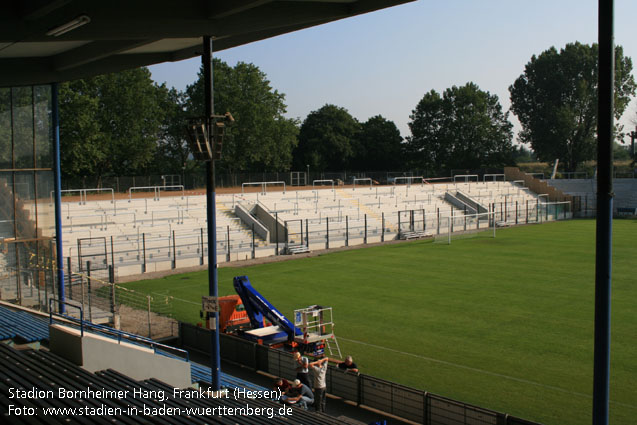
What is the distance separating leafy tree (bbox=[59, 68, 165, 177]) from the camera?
54.8 meters

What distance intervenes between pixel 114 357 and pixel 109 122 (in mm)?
53423

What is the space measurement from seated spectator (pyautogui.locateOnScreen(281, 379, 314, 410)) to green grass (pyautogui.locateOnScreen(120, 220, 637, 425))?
9.86 ft

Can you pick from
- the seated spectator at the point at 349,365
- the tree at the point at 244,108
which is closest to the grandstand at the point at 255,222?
the seated spectator at the point at 349,365

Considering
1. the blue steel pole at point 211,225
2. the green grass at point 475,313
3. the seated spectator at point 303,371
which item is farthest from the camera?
the green grass at point 475,313

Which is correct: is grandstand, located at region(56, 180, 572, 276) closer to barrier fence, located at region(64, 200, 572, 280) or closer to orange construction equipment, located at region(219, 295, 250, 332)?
barrier fence, located at region(64, 200, 572, 280)

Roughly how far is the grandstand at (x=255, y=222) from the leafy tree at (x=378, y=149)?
36.0 metres

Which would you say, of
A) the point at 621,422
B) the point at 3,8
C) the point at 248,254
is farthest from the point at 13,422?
the point at 248,254

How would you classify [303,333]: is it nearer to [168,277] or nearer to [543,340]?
[543,340]

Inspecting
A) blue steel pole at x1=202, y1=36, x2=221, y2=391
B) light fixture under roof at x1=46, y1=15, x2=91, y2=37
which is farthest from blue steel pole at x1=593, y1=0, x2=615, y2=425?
light fixture under roof at x1=46, y1=15, x2=91, y2=37

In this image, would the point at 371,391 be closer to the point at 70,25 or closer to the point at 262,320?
the point at 262,320

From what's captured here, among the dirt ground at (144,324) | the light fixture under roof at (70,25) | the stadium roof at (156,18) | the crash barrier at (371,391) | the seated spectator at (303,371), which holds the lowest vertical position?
the dirt ground at (144,324)

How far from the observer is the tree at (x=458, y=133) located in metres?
93.8

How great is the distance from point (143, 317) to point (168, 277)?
30.0 feet

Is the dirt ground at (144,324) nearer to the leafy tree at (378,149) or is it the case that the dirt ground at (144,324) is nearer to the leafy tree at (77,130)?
the leafy tree at (77,130)
